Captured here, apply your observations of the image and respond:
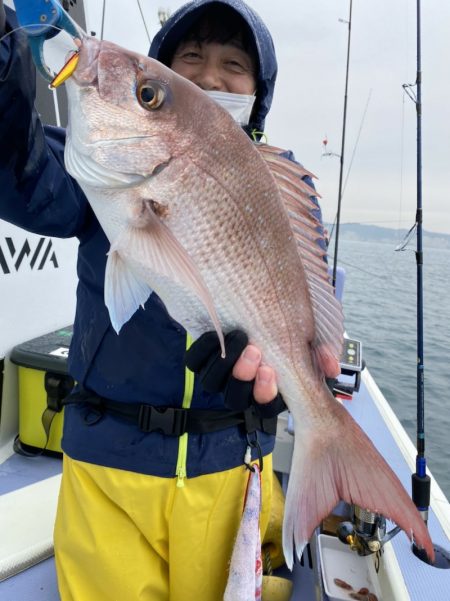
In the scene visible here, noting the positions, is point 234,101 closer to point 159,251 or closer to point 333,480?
point 159,251

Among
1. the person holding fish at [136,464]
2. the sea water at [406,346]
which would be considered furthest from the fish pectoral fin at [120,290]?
the sea water at [406,346]

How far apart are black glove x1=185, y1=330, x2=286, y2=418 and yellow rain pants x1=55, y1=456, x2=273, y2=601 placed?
1.20 feet

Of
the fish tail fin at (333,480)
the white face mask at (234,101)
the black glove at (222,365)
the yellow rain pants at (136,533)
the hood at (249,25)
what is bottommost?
the yellow rain pants at (136,533)

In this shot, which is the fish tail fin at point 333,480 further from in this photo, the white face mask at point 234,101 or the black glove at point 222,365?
the white face mask at point 234,101

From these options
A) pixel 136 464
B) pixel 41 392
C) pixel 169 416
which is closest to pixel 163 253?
pixel 169 416

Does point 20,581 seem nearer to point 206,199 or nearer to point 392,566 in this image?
point 392,566

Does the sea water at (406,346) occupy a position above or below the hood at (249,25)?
below

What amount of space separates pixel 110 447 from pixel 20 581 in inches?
38.5

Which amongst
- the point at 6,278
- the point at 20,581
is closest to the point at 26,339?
the point at 6,278

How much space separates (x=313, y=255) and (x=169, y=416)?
644mm

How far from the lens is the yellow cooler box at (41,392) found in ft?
7.66

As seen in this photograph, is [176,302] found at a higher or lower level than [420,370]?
higher

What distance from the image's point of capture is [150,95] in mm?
1045

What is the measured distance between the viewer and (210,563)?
1.44m
